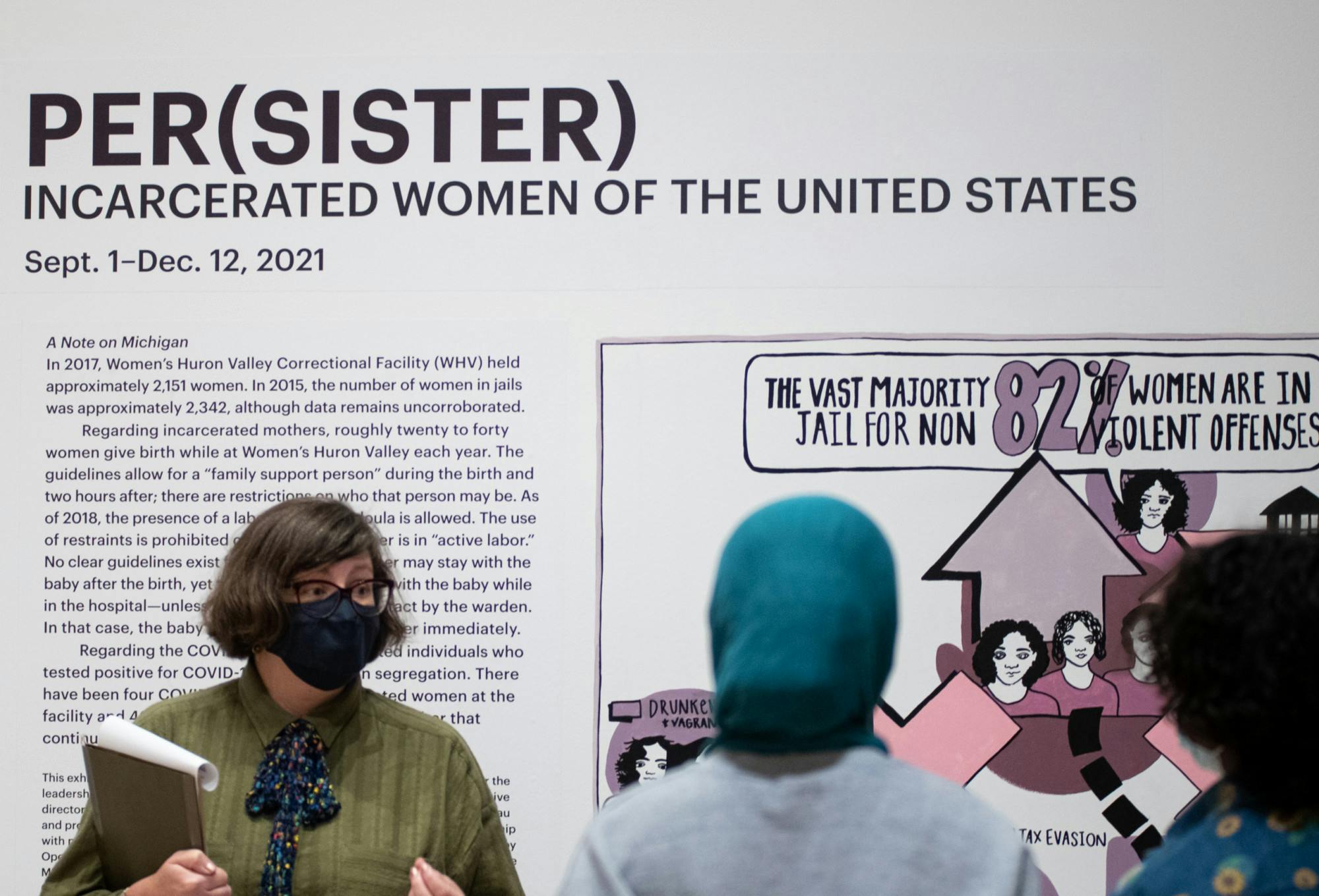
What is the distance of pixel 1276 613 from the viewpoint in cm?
121

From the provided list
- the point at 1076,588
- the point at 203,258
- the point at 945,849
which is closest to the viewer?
the point at 945,849

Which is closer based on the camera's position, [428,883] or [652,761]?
[428,883]

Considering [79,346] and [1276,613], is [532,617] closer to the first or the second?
[79,346]

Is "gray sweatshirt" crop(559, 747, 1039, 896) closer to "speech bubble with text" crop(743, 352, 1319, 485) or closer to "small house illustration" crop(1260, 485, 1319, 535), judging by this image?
"speech bubble with text" crop(743, 352, 1319, 485)

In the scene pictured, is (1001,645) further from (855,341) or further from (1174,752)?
(855,341)

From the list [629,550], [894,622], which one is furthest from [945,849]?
[629,550]

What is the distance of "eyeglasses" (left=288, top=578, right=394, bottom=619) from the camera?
2.12 meters

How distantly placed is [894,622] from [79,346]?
7.67ft

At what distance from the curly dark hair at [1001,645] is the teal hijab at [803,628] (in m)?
1.54

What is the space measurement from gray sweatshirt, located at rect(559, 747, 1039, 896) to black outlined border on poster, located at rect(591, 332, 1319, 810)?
1559mm

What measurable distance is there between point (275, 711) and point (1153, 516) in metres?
1.88

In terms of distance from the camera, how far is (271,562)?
2119 mm

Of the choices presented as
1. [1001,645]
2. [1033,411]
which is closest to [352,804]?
[1001,645]

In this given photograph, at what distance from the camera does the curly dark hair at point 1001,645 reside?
274 centimetres
